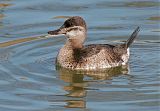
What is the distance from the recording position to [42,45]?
1462 centimetres

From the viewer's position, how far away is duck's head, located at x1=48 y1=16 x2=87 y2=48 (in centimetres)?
1333

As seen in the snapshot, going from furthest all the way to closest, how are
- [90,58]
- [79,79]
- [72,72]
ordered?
[90,58] < [72,72] < [79,79]

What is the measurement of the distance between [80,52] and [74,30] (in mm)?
426

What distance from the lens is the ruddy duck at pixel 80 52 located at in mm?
13352

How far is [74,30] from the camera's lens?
44.0 ft

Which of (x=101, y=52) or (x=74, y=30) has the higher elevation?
(x=74, y=30)

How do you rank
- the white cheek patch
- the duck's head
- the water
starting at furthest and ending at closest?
the white cheek patch → the duck's head → the water

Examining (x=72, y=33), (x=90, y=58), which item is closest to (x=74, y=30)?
(x=72, y=33)

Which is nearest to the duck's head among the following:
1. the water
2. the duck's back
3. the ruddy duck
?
the ruddy duck

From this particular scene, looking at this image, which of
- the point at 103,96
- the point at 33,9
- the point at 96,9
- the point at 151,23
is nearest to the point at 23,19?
the point at 33,9

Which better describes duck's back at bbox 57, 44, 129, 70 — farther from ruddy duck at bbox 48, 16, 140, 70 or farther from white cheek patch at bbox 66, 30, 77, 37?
white cheek patch at bbox 66, 30, 77, 37

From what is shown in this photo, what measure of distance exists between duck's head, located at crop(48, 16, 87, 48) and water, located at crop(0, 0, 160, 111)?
603 millimetres

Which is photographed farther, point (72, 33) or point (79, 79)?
point (72, 33)

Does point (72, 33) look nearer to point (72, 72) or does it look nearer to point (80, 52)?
point (80, 52)
